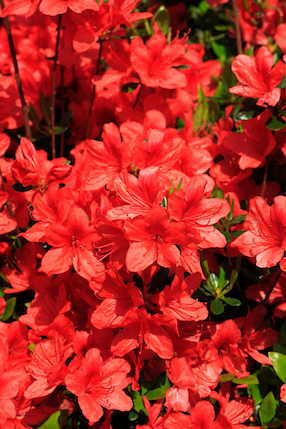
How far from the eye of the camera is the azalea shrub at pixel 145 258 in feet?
4.01

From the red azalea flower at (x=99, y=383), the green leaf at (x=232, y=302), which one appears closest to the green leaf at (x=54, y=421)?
the red azalea flower at (x=99, y=383)

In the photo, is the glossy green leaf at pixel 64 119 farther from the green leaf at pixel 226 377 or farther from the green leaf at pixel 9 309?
the green leaf at pixel 226 377

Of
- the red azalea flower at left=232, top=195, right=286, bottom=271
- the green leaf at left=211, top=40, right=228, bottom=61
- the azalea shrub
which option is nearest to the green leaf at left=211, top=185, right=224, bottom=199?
the azalea shrub

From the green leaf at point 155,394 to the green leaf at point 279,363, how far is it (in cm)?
35

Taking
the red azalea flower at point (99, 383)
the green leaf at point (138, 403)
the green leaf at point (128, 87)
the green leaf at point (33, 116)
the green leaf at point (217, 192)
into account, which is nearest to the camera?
the red azalea flower at point (99, 383)

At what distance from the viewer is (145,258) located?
1122 mm

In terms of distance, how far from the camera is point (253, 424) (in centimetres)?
144

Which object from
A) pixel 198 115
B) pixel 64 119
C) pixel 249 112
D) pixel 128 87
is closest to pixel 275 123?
pixel 249 112

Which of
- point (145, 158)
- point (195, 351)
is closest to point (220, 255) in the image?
point (195, 351)

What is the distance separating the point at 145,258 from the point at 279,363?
0.58 meters

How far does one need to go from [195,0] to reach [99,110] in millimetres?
1366

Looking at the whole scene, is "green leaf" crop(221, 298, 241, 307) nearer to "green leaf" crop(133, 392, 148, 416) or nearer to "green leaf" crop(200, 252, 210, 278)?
"green leaf" crop(200, 252, 210, 278)

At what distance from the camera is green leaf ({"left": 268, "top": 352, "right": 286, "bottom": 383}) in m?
1.31

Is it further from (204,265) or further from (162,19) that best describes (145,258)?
(162,19)
